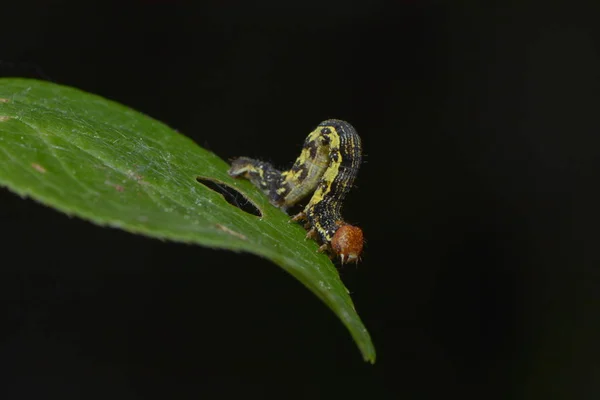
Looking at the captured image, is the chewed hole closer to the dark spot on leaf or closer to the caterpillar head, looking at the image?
the caterpillar head

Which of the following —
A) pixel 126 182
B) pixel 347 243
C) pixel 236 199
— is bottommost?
pixel 347 243

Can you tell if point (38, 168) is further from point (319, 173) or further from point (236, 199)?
point (319, 173)

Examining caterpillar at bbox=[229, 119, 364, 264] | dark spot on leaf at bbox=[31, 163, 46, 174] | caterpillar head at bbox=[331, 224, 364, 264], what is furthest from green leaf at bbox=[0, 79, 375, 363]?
caterpillar at bbox=[229, 119, 364, 264]

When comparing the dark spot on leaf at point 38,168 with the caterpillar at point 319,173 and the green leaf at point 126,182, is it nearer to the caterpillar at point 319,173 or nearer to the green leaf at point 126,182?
the green leaf at point 126,182

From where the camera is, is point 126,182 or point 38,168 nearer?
point 38,168

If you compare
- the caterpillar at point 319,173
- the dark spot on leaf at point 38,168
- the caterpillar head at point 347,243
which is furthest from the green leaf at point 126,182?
the caterpillar at point 319,173

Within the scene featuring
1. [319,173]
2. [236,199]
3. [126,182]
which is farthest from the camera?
[319,173]

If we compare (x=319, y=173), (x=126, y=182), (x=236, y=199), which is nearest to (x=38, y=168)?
(x=126, y=182)
